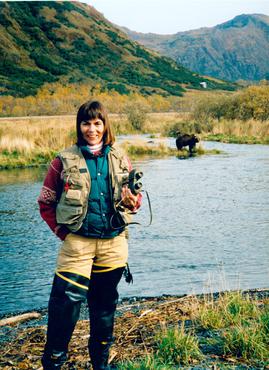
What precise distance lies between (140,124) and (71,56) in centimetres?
7550

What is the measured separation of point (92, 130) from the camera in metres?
3.63

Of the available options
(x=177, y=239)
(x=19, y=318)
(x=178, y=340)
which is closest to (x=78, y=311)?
(x=178, y=340)

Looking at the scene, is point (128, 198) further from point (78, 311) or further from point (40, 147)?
point (40, 147)

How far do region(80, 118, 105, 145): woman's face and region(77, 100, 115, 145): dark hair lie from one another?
25 millimetres

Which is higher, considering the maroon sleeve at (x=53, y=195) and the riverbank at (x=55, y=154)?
the maroon sleeve at (x=53, y=195)

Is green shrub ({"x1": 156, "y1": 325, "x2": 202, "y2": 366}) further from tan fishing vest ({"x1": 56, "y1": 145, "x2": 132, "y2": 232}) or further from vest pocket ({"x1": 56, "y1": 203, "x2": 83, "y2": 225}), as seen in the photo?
vest pocket ({"x1": 56, "y1": 203, "x2": 83, "y2": 225})

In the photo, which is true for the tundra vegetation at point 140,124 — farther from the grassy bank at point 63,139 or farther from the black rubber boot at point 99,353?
the black rubber boot at point 99,353

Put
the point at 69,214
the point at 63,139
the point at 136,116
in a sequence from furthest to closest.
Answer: the point at 136,116
the point at 63,139
the point at 69,214

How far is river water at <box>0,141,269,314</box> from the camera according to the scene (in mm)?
6957

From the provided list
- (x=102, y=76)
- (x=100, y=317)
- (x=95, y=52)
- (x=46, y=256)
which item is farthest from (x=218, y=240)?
(x=95, y=52)

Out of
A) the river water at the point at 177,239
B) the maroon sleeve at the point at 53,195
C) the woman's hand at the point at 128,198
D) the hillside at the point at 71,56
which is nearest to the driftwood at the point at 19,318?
the river water at the point at 177,239

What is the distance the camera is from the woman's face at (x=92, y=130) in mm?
3635

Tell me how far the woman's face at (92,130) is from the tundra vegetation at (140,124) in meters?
18.8

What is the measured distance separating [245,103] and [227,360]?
33.6 metres
